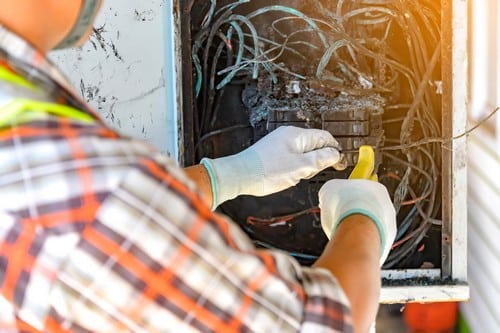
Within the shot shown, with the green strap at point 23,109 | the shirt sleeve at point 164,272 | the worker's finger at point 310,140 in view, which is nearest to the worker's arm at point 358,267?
the shirt sleeve at point 164,272

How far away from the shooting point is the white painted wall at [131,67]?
1479mm

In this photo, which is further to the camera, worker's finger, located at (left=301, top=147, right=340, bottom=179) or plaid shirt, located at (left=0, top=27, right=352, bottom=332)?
worker's finger, located at (left=301, top=147, right=340, bottom=179)

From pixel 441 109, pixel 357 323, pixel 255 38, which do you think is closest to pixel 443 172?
pixel 441 109

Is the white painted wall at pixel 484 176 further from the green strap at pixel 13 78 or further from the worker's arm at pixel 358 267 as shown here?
the green strap at pixel 13 78

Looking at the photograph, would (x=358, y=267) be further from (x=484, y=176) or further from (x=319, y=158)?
(x=484, y=176)

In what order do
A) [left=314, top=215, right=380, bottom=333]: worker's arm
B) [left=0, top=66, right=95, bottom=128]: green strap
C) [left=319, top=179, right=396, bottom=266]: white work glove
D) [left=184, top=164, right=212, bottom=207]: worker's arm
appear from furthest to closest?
1. [left=184, top=164, right=212, bottom=207]: worker's arm
2. [left=319, top=179, right=396, bottom=266]: white work glove
3. [left=314, top=215, right=380, bottom=333]: worker's arm
4. [left=0, top=66, right=95, bottom=128]: green strap

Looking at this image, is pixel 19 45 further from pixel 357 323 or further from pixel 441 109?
pixel 441 109

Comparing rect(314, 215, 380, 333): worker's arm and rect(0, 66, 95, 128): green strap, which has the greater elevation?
Answer: rect(0, 66, 95, 128): green strap

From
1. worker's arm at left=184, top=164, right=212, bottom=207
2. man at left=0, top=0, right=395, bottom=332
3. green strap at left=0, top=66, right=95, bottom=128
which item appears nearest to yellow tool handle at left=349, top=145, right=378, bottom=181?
worker's arm at left=184, top=164, right=212, bottom=207

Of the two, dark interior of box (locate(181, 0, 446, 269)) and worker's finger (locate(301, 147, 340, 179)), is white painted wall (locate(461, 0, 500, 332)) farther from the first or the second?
worker's finger (locate(301, 147, 340, 179))

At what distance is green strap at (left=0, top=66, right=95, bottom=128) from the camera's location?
56 cm

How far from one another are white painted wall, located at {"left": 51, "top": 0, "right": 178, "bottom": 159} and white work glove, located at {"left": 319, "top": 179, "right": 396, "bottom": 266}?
1.55ft

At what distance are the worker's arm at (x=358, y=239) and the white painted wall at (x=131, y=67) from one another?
47 cm

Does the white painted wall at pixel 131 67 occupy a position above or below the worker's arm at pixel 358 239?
above
